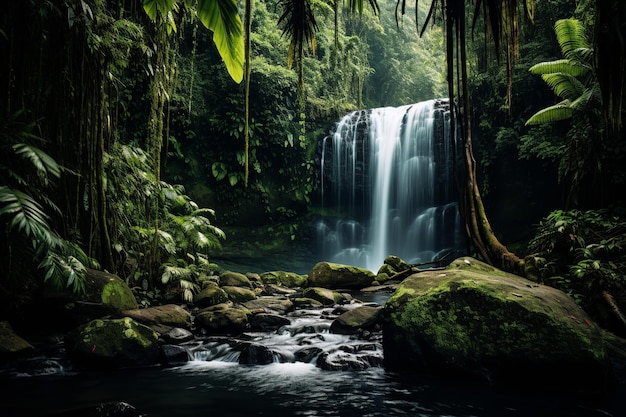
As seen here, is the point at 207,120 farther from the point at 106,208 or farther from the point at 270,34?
the point at 106,208

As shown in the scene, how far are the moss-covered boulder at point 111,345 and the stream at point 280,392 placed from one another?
12 centimetres

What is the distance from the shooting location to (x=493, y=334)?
12.5 feet

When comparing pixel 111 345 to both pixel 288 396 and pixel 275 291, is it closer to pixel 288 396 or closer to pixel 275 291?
pixel 288 396

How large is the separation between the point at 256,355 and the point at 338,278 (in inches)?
229

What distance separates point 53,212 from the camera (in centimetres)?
514

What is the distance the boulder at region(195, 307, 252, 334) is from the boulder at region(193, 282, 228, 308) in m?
1.24

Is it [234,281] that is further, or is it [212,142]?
[212,142]

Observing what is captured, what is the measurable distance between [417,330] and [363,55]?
23.5 m

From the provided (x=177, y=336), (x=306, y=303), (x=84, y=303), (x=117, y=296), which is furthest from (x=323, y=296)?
Answer: (x=84, y=303)

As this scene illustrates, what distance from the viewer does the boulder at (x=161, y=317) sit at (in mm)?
5500

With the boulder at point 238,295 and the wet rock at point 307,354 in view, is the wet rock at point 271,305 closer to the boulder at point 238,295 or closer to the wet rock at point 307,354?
the boulder at point 238,295

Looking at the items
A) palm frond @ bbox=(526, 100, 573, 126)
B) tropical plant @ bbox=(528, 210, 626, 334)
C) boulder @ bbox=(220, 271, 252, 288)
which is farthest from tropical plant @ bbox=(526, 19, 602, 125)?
boulder @ bbox=(220, 271, 252, 288)

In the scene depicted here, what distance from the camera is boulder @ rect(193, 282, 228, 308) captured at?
24.0 feet

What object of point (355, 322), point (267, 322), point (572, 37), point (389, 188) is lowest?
point (267, 322)
